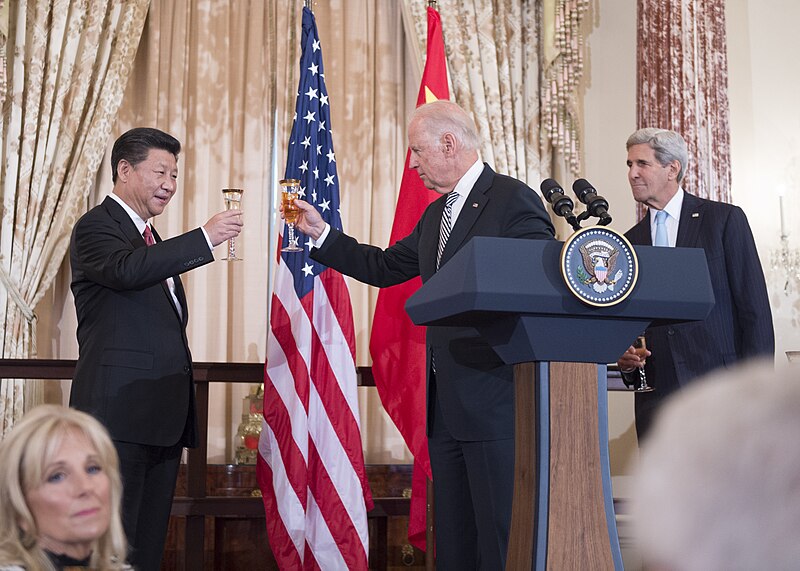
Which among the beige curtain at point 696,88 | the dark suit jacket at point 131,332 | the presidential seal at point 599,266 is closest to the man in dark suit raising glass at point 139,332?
the dark suit jacket at point 131,332

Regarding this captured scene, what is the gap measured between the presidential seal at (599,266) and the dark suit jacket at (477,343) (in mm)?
801

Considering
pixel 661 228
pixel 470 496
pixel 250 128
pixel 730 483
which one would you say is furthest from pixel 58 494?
pixel 250 128

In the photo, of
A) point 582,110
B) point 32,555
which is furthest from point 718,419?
point 582,110

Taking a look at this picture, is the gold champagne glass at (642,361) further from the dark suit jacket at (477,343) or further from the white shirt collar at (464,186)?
the white shirt collar at (464,186)

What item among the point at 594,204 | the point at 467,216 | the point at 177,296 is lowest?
the point at 177,296

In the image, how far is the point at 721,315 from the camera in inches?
124

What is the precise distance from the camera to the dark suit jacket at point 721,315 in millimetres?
3078

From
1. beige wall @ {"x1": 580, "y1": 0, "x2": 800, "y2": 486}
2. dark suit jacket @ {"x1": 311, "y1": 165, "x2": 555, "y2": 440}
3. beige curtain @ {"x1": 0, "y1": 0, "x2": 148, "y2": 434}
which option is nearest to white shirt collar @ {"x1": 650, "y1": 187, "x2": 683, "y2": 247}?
dark suit jacket @ {"x1": 311, "y1": 165, "x2": 555, "y2": 440}

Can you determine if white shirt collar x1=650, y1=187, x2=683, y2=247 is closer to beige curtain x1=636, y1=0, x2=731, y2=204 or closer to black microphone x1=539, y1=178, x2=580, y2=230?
black microphone x1=539, y1=178, x2=580, y2=230

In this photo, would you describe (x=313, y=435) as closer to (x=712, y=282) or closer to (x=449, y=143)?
(x=449, y=143)

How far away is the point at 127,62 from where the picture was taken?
5.08m

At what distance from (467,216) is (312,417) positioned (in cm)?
151

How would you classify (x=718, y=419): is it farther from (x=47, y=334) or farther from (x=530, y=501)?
(x=47, y=334)

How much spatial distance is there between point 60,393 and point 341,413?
1.87 metres
